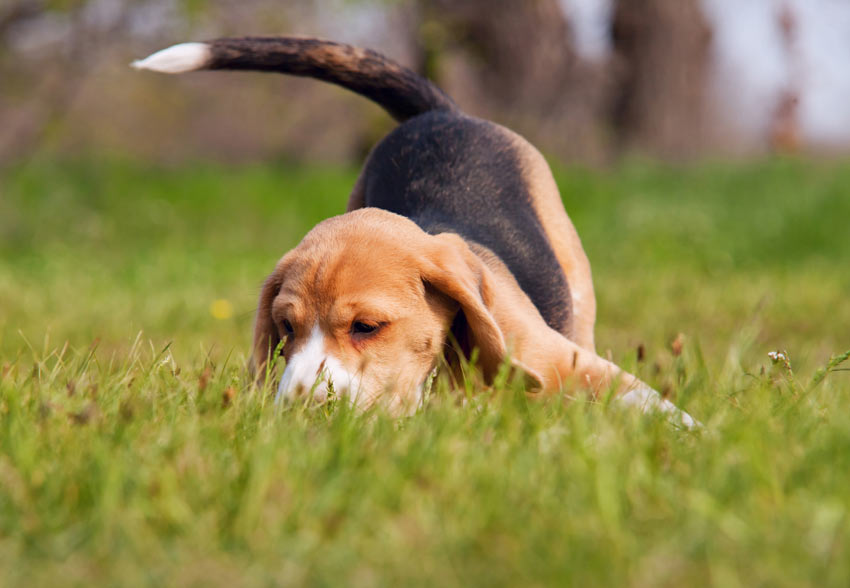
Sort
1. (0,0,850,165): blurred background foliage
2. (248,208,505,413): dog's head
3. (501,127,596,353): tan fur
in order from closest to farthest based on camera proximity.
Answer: (248,208,505,413): dog's head < (501,127,596,353): tan fur < (0,0,850,165): blurred background foliage

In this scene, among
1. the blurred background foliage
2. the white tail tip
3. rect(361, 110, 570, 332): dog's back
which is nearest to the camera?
the white tail tip

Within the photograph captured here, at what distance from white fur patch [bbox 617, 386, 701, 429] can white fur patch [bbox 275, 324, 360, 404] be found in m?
0.85

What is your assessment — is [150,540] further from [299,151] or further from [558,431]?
[299,151]

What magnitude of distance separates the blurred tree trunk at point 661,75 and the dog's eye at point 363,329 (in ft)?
36.5

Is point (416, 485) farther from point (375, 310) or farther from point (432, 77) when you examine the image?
point (432, 77)

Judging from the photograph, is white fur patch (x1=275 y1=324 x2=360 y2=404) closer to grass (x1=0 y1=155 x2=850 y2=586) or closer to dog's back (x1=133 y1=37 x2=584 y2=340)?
grass (x1=0 y1=155 x2=850 y2=586)

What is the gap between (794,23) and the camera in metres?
7.22

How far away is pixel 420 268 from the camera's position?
3295 millimetres

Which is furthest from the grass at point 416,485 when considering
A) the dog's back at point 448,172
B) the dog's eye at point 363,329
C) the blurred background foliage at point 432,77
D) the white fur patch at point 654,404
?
the blurred background foliage at point 432,77

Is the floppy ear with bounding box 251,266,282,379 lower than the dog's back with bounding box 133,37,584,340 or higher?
lower

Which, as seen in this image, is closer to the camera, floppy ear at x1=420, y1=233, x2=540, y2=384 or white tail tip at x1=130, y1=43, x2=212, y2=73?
floppy ear at x1=420, y1=233, x2=540, y2=384

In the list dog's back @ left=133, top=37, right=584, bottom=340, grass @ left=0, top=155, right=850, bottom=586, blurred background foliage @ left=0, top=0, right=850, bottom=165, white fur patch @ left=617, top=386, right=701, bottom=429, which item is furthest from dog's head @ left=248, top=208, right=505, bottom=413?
blurred background foliage @ left=0, top=0, right=850, bottom=165

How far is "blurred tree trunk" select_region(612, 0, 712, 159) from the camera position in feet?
44.6

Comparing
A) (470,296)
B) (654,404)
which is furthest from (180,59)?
(654,404)
